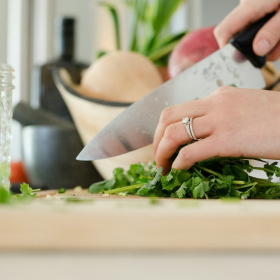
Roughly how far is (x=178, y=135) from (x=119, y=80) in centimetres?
66

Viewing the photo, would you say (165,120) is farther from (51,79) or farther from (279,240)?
(51,79)

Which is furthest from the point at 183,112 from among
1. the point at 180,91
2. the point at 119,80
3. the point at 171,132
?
the point at 119,80

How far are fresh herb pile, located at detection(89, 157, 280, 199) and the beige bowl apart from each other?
0.35 metres

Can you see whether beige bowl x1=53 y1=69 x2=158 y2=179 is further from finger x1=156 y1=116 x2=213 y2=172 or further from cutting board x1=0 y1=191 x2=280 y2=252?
cutting board x1=0 y1=191 x2=280 y2=252

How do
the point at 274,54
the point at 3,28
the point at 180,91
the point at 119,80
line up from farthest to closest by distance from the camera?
the point at 3,28
the point at 119,80
the point at 274,54
the point at 180,91

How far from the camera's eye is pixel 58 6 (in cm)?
237

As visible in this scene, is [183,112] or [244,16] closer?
[183,112]

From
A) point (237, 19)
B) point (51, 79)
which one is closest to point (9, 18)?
point (51, 79)

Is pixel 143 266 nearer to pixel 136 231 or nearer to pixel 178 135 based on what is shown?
pixel 136 231

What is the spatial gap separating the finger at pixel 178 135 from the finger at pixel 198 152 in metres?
0.01

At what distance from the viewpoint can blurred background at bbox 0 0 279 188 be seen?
1234mm

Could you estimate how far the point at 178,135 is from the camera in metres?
0.62

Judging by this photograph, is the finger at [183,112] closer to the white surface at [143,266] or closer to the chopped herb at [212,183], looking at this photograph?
the chopped herb at [212,183]

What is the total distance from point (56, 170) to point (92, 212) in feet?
3.06
